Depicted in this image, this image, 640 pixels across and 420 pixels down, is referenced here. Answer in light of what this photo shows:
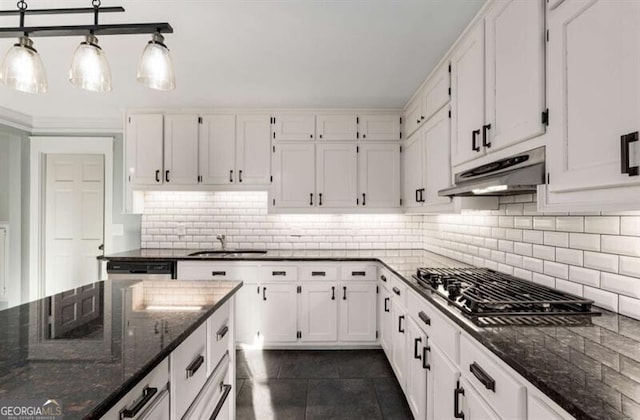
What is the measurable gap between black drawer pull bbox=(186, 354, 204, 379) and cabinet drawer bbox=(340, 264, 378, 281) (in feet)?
6.68

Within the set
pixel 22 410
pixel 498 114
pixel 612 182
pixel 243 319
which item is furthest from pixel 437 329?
pixel 243 319

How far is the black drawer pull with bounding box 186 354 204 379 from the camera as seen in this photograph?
4.08 ft

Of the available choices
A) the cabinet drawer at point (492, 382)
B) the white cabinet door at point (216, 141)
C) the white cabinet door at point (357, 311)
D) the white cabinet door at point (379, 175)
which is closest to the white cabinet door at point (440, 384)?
the cabinet drawer at point (492, 382)

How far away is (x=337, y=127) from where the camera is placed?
3.61m

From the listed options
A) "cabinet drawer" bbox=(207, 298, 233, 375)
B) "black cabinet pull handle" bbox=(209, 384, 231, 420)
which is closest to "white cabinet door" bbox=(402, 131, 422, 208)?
"cabinet drawer" bbox=(207, 298, 233, 375)

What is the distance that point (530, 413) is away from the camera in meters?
0.93

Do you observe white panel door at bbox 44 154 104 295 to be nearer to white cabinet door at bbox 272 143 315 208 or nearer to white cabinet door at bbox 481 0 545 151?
white cabinet door at bbox 272 143 315 208

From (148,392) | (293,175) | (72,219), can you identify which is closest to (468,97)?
(293,175)

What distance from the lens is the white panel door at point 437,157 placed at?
238 centimetres

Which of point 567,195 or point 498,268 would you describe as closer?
point 567,195

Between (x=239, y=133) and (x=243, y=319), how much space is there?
1.95 metres

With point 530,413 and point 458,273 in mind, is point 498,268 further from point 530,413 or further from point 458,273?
point 530,413

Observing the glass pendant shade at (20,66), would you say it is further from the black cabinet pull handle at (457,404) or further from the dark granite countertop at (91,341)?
the black cabinet pull handle at (457,404)

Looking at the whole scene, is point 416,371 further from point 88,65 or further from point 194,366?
point 88,65
